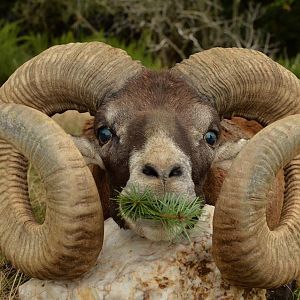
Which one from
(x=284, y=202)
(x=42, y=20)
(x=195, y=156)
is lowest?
(x=42, y=20)

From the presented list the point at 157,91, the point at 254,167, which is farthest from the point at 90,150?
the point at 254,167

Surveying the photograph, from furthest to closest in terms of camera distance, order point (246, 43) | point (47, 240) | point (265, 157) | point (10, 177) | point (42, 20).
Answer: point (42, 20) < point (246, 43) < point (10, 177) < point (47, 240) < point (265, 157)

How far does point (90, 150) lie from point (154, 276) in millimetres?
1205

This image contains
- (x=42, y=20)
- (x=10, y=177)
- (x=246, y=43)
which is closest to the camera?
(x=10, y=177)

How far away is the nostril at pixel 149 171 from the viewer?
5863 mm

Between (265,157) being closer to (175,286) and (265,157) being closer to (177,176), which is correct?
(177,176)

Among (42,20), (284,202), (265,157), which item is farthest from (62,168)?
(42,20)

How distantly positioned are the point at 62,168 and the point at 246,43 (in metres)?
10.6

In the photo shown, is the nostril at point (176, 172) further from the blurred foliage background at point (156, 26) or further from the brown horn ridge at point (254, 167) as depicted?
the blurred foliage background at point (156, 26)

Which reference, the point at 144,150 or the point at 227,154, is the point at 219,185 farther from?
the point at 144,150

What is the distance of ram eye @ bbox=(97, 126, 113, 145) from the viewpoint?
6.77 meters

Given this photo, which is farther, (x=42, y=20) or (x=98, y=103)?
(x=42, y=20)

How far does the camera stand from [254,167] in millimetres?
5828

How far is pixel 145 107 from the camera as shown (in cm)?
661
